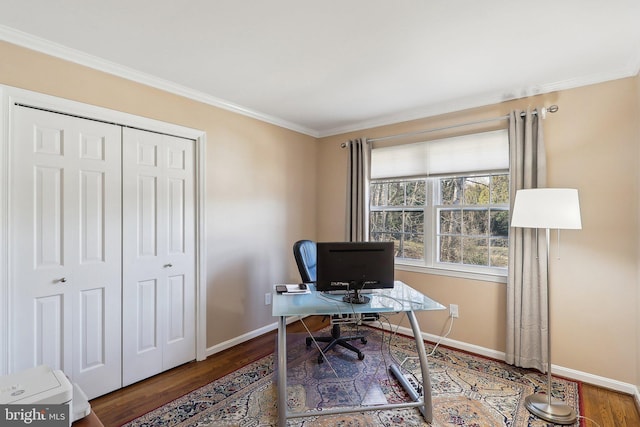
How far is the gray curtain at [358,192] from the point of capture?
3662 millimetres

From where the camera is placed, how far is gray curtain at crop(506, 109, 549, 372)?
101 inches

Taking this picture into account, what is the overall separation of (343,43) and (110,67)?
173cm

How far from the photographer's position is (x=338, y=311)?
6.66ft

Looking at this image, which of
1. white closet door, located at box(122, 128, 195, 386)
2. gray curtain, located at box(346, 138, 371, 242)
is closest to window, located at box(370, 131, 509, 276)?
gray curtain, located at box(346, 138, 371, 242)

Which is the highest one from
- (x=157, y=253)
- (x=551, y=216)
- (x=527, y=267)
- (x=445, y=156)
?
(x=445, y=156)

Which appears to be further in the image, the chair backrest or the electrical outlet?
the electrical outlet

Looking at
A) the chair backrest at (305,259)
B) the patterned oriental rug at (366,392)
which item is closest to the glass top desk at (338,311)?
the patterned oriental rug at (366,392)

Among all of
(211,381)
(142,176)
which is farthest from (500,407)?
(142,176)

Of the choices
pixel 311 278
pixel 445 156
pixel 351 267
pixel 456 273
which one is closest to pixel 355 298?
pixel 351 267

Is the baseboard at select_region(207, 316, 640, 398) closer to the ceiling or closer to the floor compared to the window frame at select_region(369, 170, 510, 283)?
closer to the floor

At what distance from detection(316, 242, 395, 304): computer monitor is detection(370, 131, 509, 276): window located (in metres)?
1.25

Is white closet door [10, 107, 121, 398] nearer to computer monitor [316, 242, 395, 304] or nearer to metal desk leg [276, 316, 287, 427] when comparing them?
metal desk leg [276, 316, 287, 427]

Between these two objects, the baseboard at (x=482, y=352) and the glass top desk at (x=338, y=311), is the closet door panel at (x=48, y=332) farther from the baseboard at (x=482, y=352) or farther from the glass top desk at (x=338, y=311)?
the glass top desk at (x=338, y=311)

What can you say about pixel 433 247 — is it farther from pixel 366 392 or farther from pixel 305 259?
pixel 366 392
